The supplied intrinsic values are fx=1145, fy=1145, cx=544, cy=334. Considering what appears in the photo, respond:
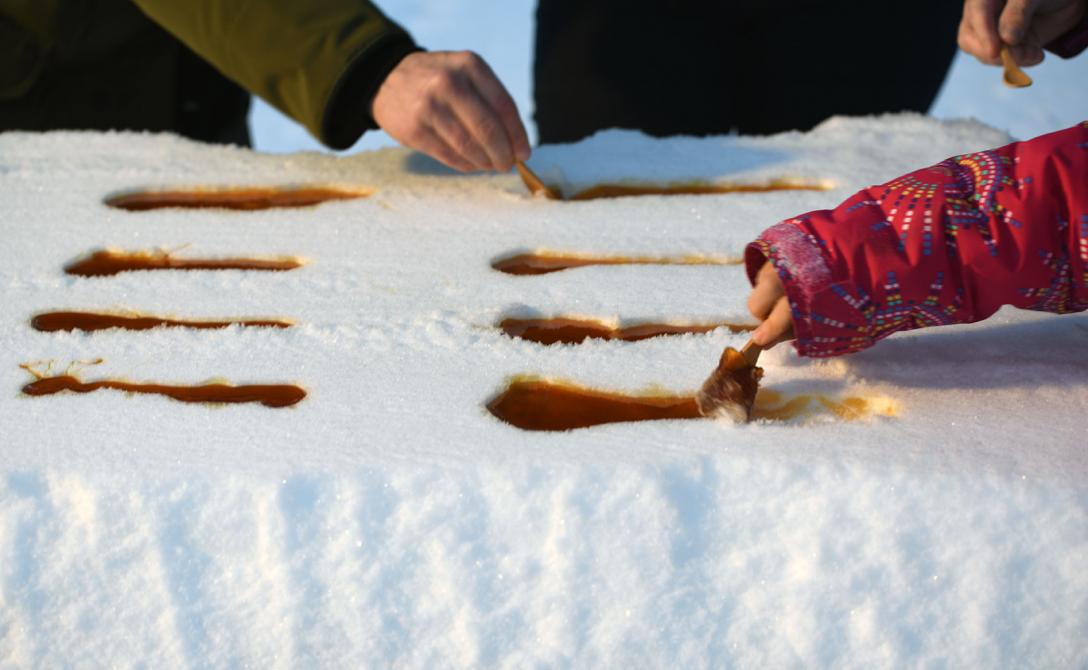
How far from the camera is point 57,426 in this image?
649mm

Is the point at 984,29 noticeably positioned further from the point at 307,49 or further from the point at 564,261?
the point at 307,49

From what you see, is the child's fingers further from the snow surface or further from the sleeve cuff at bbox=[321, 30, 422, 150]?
the sleeve cuff at bbox=[321, 30, 422, 150]

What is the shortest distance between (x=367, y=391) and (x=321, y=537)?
110 mm

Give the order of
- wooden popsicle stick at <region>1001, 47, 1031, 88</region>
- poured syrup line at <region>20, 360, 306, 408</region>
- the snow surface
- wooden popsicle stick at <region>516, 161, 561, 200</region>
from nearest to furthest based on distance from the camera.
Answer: the snow surface < poured syrup line at <region>20, 360, 306, 408</region> < wooden popsicle stick at <region>1001, 47, 1031, 88</region> < wooden popsicle stick at <region>516, 161, 561, 200</region>

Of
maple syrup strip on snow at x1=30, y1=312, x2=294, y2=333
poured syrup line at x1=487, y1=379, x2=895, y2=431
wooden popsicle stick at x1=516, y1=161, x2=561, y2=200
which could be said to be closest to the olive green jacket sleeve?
wooden popsicle stick at x1=516, y1=161, x2=561, y2=200

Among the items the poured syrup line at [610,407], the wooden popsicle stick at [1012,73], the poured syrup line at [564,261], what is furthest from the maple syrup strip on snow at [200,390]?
the wooden popsicle stick at [1012,73]

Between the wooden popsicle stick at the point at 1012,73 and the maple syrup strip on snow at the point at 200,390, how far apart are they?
22.8 inches

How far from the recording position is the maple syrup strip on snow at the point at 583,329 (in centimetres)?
77

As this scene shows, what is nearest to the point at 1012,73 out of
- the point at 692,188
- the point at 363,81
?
the point at 692,188

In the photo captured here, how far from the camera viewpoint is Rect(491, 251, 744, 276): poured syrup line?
2.86 ft

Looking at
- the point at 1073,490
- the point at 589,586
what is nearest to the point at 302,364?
the point at 589,586

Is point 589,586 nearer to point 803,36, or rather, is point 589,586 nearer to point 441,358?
point 441,358

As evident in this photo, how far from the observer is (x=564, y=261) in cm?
88

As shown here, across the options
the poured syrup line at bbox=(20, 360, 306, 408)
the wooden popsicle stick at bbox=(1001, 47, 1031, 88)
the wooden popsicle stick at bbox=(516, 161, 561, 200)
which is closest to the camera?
the poured syrup line at bbox=(20, 360, 306, 408)
